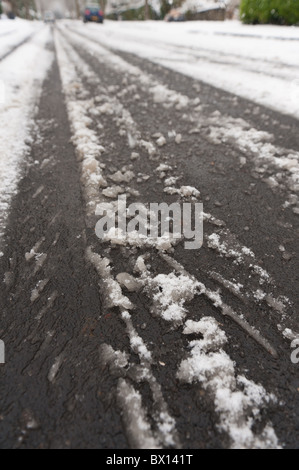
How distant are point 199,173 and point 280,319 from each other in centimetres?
144

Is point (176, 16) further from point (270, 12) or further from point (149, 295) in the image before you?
point (149, 295)

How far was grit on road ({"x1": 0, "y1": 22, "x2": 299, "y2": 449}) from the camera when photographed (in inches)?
38.2

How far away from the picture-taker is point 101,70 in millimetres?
5805

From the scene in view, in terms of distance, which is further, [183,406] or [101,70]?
[101,70]

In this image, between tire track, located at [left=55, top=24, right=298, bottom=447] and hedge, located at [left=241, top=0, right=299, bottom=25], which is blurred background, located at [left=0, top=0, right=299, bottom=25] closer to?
hedge, located at [left=241, top=0, right=299, bottom=25]

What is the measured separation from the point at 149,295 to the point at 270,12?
16.1 m

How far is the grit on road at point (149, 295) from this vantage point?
969 millimetres

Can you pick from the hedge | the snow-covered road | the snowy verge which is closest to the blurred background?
the hedge

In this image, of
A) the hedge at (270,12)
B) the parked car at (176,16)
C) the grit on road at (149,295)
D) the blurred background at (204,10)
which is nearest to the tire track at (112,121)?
the grit on road at (149,295)

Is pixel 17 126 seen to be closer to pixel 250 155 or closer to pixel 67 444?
pixel 250 155

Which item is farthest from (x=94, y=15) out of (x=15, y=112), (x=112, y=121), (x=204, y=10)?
(x=112, y=121)

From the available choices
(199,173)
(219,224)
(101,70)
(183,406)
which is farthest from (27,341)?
(101,70)

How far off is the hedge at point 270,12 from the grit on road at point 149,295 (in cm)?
1264
